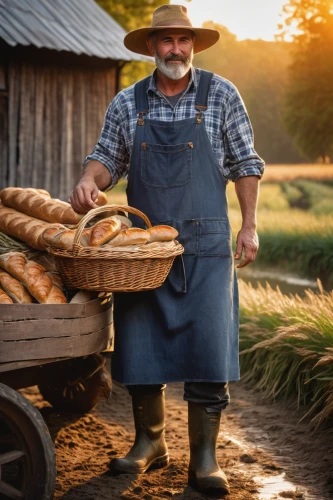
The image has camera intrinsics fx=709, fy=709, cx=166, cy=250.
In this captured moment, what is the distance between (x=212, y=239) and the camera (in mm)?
3615

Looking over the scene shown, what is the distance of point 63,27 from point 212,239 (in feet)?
24.0

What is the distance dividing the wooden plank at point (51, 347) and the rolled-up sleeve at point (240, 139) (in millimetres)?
1174

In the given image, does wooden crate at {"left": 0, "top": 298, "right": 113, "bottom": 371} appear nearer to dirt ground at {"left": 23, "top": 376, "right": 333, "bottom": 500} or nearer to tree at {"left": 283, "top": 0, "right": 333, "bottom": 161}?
dirt ground at {"left": 23, "top": 376, "right": 333, "bottom": 500}

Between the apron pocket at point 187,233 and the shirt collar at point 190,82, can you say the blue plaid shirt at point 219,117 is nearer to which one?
the shirt collar at point 190,82

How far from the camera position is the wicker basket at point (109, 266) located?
3.00 metres

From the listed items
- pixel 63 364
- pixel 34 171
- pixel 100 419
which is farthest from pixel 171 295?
pixel 34 171

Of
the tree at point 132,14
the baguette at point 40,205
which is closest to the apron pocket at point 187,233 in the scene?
the baguette at point 40,205

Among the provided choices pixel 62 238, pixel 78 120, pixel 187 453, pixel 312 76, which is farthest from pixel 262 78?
pixel 62 238

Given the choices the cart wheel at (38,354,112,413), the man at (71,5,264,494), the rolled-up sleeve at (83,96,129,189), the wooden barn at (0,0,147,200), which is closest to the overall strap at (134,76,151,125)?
the man at (71,5,264,494)

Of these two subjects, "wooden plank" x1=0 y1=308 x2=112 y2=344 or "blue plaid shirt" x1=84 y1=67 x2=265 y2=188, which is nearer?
"wooden plank" x1=0 y1=308 x2=112 y2=344

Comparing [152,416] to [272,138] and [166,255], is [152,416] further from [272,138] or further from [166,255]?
[272,138]

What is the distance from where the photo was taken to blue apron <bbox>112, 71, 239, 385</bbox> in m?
3.61

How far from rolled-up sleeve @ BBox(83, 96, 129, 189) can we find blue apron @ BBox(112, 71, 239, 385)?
0.16m

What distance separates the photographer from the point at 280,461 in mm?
4094
